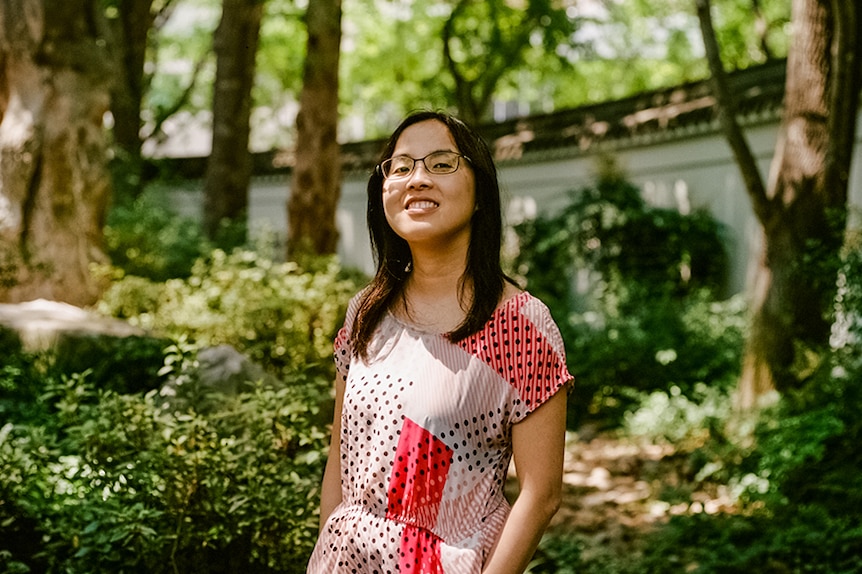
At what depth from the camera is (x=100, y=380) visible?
5.30 metres

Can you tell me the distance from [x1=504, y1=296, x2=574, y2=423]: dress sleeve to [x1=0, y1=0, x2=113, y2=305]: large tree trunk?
6.46 metres

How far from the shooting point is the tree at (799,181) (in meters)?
6.47

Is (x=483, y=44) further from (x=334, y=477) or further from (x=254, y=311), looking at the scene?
(x=334, y=477)

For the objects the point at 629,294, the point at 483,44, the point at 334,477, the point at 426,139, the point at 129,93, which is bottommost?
the point at 629,294

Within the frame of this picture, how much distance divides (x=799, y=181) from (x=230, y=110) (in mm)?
7957

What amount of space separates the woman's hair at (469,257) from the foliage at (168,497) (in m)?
1.38

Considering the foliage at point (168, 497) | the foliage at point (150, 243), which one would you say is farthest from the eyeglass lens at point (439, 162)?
the foliage at point (150, 243)

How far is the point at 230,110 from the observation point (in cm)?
1265

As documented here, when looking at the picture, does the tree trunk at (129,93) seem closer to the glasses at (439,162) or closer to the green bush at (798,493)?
the green bush at (798,493)

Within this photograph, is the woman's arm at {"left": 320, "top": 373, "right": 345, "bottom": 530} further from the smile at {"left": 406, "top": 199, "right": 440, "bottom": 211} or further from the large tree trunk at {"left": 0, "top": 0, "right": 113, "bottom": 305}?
the large tree trunk at {"left": 0, "top": 0, "right": 113, "bottom": 305}

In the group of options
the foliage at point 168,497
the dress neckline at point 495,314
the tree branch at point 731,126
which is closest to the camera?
the dress neckline at point 495,314

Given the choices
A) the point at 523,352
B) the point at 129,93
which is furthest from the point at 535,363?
the point at 129,93

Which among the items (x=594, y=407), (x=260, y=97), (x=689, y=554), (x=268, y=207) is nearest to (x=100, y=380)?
(x=689, y=554)

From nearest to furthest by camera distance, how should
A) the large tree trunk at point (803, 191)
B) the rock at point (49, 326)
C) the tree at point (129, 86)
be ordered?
the rock at point (49, 326)
the large tree trunk at point (803, 191)
the tree at point (129, 86)
